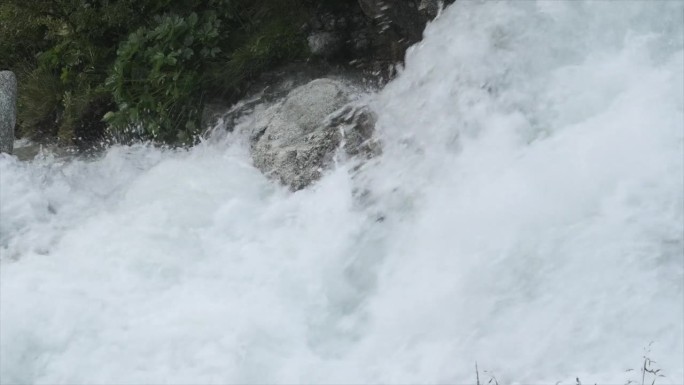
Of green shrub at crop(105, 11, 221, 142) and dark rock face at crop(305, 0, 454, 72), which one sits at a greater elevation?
dark rock face at crop(305, 0, 454, 72)

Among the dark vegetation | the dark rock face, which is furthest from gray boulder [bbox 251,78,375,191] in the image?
the dark vegetation

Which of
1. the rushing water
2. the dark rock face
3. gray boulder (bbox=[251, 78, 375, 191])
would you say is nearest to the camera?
the rushing water

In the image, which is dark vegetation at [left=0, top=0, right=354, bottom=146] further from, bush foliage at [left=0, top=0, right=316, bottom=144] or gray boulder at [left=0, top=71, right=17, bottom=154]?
gray boulder at [left=0, top=71, right=17, bottom=154]

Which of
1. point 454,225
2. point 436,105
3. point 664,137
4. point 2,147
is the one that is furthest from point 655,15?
point 2,147

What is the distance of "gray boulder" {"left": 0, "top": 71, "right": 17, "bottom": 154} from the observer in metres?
6.45

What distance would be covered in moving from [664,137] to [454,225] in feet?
3.83

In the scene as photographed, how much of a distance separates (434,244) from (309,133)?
4.87 ft

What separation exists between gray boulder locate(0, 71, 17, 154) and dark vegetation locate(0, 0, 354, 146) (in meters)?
0.46

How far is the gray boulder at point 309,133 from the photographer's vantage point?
17.8ft

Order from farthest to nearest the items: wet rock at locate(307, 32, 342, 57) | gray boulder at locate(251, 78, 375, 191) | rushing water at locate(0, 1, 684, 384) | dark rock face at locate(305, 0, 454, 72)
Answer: wet rock at locate(307, 32, 342, 57) → dark rock face at locate(305, 0, 454, 72) → gray boulder at locate(251, 78, 375, 191) → rushing water at locate(0, 1, 684, 384)

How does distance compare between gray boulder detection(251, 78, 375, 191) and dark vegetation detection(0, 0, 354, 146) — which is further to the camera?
dark vegetation detection(0, 0, 354, 146)

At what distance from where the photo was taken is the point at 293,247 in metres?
4.84

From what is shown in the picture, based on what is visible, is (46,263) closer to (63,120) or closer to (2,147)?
(2,147)

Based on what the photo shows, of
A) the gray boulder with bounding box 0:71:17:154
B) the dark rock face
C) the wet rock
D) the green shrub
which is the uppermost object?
the dark rock face
